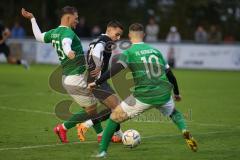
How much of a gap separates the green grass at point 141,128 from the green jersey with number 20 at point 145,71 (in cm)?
95

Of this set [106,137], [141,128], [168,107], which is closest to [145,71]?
[168,107]

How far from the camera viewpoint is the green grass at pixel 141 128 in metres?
11.2

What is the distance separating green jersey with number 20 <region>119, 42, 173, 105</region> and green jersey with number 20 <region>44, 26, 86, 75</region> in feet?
5.99

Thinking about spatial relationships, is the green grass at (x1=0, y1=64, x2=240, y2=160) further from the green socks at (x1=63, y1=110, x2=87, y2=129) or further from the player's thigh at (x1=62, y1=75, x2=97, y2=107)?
the player's thigh at (x1=62, y1=75, x2=97, y2=107)

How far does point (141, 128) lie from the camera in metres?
14.3

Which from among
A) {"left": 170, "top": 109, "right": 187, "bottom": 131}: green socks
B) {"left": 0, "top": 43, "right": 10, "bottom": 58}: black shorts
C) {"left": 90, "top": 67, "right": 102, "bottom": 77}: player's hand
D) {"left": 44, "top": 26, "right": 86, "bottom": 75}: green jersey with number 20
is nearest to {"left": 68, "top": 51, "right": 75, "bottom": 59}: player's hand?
{"left": 44, "top": 26, "right": 86, "bottom": 75}: green jersey with number 20

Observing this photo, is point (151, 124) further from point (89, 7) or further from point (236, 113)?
point (89, 7)

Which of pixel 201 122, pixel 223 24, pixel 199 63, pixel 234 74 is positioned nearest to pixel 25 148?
pixel 201 122

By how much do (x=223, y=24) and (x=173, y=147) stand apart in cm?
3389

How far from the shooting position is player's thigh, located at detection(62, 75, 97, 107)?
1233cm

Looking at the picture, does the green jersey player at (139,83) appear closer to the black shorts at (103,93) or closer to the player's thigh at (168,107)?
the player's thigh at (168,107)

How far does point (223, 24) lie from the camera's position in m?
44.9

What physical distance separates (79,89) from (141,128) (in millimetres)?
2452

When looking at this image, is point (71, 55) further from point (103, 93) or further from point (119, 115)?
point (119, 115)
